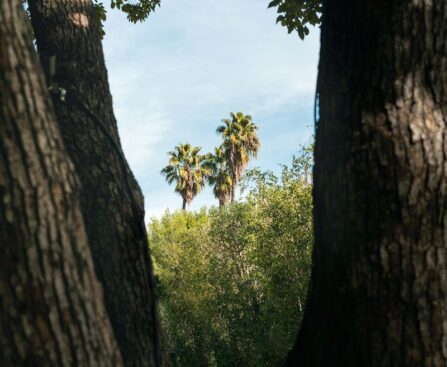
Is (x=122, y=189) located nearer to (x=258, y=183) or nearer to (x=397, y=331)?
(x=397, y=331)

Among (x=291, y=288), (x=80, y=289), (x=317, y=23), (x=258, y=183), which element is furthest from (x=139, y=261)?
(x=258, y=183)

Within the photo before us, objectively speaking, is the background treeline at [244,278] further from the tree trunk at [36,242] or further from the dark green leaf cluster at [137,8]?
the tree trunk at [36,242]

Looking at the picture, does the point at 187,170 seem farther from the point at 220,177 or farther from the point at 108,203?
the point at 108,203

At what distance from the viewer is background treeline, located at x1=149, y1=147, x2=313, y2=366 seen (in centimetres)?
2345

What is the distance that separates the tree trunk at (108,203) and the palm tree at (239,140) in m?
39.3

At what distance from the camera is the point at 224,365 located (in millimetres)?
26500

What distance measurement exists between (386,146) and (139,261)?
5.44 ft

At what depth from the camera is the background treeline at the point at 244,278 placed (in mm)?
23453

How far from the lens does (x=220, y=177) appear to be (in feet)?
150

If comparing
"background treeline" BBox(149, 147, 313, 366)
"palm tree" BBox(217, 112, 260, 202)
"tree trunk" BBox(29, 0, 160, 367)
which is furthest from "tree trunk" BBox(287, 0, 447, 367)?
"palm tree" BBox(217, 112, 260, 202)

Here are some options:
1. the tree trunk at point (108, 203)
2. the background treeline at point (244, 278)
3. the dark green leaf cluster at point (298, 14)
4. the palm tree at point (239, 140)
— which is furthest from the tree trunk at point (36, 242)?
the palm tree at point (239, 140)

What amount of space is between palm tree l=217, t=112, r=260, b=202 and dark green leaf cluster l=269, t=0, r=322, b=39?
120 feet

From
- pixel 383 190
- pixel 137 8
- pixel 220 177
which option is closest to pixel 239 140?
pixel 220 177

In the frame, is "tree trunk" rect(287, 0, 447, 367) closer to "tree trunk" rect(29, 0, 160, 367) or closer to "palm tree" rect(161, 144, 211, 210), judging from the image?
"tree trunk" rect(29, 0, 160, 367)
